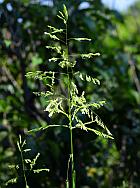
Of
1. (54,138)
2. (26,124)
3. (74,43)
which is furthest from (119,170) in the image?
(74,43)

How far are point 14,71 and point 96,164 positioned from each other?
75 centimetres

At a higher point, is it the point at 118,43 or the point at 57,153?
the point at 118,43

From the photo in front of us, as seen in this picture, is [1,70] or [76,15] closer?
[76,15]

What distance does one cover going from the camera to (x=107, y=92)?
244 centimetres

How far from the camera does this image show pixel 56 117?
2.08 metres

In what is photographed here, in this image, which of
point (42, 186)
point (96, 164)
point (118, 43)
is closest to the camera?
point (42, 186)

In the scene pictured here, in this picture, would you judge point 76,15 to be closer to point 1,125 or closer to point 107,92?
point 107,92

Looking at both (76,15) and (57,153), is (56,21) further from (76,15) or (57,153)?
(57,153)

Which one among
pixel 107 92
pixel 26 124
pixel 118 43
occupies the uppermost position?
pixel 118 43

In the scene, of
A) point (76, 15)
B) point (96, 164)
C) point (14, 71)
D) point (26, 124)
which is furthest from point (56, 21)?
point (96, 164)

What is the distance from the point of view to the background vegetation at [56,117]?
6.68 feet

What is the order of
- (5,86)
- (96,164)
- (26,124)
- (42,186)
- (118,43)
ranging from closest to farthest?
(42,186) → (26,124) → (96,164) → (5,86) → (118,43)

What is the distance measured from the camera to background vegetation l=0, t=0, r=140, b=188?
2.04 metres

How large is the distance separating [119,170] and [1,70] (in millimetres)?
889
